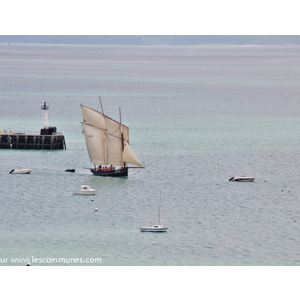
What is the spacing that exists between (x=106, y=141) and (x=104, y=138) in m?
0.65

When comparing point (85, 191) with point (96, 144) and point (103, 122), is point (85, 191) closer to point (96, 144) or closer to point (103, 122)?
point (96, 144)

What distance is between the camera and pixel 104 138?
317 ft

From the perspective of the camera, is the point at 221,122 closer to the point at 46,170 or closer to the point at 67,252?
the point at 46,170

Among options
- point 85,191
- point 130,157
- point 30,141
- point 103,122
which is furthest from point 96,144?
point 85,191

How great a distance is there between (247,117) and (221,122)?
34.4 ft

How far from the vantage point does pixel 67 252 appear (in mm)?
60188

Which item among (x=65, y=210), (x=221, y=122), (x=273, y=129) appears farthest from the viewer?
(x=221, y=122)

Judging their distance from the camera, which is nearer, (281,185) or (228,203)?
(228,203)

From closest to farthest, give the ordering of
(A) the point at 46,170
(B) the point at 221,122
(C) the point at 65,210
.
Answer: (C) the point at 65,210 → (A) the point at 46,170 → (B) the point at 221,122

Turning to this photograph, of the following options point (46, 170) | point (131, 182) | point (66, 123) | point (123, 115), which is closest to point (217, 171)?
point (131, 182)

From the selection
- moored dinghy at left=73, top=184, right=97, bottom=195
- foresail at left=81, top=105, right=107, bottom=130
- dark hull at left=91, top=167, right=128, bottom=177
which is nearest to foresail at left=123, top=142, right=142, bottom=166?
dark hull at left=91, top=167, right=128, bottom=177

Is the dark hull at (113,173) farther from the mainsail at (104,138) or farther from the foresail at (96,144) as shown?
the foresail at (96,144)

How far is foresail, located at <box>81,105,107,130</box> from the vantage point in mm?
96938

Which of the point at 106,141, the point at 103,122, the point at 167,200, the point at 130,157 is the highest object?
the point at 103,122
